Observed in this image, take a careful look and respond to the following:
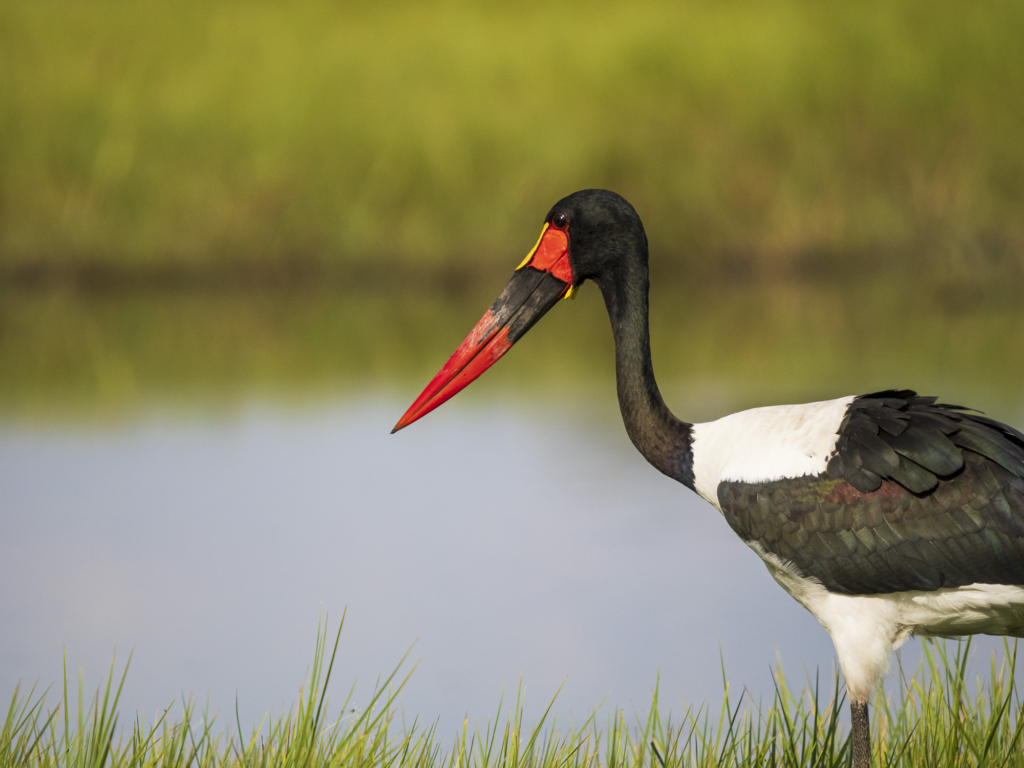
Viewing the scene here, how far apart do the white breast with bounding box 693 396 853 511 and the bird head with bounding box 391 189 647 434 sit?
62 centimetres

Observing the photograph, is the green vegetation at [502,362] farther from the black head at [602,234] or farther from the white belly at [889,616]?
the white belly at [889,616]

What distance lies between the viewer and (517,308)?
4027mm

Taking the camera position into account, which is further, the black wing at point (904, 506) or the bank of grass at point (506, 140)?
the bank of grass at point (506, 140)

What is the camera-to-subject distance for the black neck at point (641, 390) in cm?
374

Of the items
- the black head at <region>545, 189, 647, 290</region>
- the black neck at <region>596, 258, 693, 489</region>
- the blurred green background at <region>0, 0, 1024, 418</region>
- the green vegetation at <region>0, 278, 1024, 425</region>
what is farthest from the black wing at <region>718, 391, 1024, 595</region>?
the blurred green background at <region>0, 0, 1024, 418</region>

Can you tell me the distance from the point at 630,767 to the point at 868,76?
15692 millimetres

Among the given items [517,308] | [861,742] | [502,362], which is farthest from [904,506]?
[502,362]

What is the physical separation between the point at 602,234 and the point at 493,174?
12267 millimetres

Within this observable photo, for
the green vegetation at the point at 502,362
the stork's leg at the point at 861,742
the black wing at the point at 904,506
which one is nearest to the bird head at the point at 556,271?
the black wing at the point at 904,506

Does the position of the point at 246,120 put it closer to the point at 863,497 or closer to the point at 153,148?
the point at 153,148

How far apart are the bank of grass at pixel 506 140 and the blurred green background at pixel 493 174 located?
0.04 metres

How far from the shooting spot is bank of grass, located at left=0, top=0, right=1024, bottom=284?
51.3 feet

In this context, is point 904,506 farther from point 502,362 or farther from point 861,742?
point 502,362

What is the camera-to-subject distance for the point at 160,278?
16.2 meters
